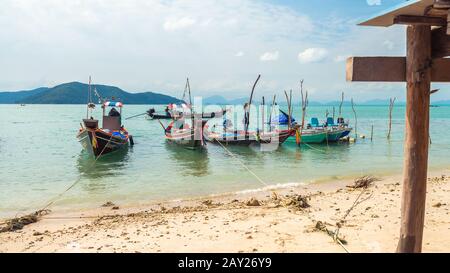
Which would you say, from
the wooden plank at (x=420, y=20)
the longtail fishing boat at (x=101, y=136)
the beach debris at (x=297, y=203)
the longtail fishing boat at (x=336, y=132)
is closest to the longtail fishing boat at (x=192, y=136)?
the longtail fishing boat at (x=101, y=136)

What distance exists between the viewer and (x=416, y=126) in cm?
366

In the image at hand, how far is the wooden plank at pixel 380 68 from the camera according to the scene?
364cm

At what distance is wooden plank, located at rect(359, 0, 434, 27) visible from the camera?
10.5ft

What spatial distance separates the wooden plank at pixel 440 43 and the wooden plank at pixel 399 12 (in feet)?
1.08

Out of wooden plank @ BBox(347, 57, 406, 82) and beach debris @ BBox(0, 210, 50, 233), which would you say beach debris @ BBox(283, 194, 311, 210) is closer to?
wooden plank @ BBox(347, 57, 406, 82)

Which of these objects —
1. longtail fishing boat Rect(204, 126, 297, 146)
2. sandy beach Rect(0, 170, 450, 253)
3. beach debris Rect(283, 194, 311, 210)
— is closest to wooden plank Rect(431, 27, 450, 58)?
sandy beach Rect(0, 170, 450, 253)

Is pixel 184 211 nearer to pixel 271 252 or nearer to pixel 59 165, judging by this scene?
pixel 271 252

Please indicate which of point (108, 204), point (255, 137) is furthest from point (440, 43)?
point (255, 137)

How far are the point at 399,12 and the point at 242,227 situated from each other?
4.60 meters

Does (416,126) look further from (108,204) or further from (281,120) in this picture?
(281,120)

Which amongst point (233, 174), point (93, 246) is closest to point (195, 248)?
point (93, 246)

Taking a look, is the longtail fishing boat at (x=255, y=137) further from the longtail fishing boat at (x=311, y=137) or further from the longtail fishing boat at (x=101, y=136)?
the longtail fishing boat at (x=101, y=136)

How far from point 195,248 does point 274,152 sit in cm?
1755

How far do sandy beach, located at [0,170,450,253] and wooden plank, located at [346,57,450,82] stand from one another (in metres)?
2.86
